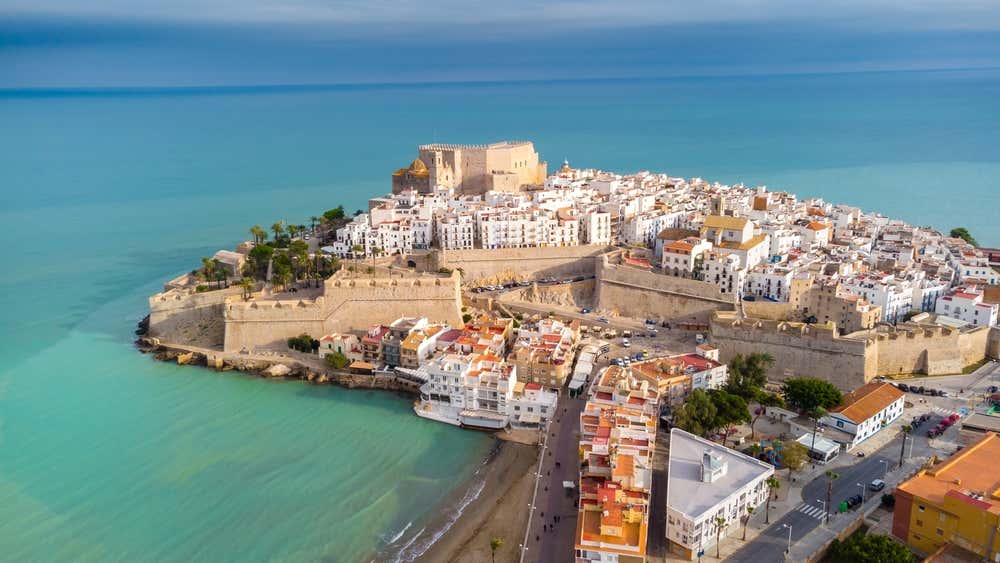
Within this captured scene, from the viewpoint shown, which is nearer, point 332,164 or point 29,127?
point 332,164

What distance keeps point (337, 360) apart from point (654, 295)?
12.8m

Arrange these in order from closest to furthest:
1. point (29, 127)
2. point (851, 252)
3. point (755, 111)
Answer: point (851, 252)
point (29, 127)
point (755, 111)

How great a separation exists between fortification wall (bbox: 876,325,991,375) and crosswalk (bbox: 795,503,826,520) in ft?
29.2

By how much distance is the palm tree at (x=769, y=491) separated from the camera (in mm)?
16547

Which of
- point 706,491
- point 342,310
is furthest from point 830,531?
Result: point 342,310

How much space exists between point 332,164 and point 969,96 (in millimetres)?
153346

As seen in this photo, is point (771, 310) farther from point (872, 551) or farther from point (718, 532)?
point (872, 551)

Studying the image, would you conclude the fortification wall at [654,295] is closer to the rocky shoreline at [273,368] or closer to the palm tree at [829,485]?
the palm tree at [829,485]

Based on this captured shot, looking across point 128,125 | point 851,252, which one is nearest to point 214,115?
point 128,125

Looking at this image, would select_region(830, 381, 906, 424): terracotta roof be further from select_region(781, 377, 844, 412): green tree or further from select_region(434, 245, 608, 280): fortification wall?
select_region(434, 245, 608, 280): fortification wall

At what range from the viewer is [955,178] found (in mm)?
64250

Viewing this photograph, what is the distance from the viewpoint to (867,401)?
20.5 meters

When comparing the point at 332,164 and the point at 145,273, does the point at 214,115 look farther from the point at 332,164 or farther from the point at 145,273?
the point at 145,273

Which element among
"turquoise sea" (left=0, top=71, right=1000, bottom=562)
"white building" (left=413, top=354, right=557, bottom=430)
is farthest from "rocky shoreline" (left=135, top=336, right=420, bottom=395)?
"white building" (left=413, top=354, right=557, bottom=430)
